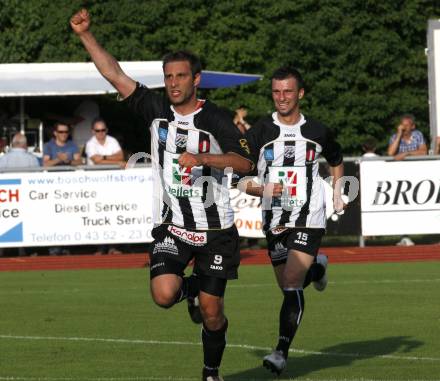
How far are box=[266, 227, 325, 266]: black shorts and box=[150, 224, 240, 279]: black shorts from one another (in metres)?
1.29

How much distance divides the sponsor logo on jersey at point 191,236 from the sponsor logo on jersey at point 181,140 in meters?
0.54

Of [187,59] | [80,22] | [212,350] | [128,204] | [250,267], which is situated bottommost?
[250,267]

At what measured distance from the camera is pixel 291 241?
1005 centimetres

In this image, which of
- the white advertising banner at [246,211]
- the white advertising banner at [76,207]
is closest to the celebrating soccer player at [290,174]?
the white advertising banner at [76,207]

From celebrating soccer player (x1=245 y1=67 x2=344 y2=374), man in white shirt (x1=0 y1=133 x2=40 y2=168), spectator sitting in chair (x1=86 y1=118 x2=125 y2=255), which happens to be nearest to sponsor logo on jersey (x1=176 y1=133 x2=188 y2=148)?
celebrating soccer player (x1=245 y1=67 x2=344 y2=374)

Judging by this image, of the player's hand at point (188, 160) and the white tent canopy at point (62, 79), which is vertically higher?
the white tent canopy at point (62, 79)

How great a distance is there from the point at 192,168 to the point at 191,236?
1.47ft

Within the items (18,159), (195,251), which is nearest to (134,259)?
(18,159)

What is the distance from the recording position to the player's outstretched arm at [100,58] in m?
8.55

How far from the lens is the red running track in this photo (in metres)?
20.1

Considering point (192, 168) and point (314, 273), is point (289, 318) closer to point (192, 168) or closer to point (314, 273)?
point (314, 273)

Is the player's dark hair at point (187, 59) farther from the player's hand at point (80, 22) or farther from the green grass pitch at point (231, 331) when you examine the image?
the green grass pitch at point (231, 331)

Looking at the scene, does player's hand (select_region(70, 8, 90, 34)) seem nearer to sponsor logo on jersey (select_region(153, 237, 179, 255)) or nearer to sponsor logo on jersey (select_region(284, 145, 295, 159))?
sponsor logo on jersey (select_region(153, 237, 179, 255))

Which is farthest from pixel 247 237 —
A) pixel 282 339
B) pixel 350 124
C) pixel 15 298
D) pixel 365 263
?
pixel 282 339
